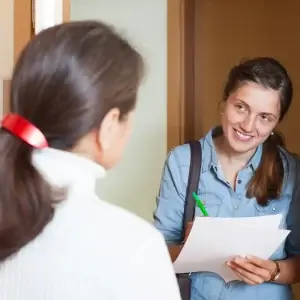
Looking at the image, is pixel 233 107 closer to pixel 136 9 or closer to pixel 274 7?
pixel 136 9

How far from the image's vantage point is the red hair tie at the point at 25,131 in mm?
762

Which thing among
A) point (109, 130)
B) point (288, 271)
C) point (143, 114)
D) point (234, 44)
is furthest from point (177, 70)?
point (109, 130)

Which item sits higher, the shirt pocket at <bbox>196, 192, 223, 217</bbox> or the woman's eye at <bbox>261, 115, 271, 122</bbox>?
the woman's eye at <bbox>261, 115, 271, 122</bbox>

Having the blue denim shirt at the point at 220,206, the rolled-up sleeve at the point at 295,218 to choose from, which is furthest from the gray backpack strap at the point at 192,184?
the rolled-up sleeve at the point at 295,218

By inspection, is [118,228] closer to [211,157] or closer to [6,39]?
[6,39]

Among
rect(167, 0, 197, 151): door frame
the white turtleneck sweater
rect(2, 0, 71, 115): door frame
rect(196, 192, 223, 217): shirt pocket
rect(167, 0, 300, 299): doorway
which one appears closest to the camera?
the white turtleneck sweater

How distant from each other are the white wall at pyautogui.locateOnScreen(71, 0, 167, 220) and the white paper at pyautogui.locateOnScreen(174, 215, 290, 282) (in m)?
0.90

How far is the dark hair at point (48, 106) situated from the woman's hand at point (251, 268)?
76 centimetres

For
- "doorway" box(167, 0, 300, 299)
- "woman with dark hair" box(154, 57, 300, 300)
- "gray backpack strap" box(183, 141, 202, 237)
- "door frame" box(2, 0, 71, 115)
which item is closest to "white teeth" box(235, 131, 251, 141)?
"woman with dark hair" box(154, 57, 300, 300)

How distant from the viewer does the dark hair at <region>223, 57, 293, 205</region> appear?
5.02 feet

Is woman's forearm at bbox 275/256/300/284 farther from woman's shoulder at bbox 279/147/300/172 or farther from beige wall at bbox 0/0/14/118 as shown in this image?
beige wall at bbox 0/0/14/118

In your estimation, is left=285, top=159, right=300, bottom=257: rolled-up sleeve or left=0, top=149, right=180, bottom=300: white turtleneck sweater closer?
left=0, top=149, right=180, bottom=300: white turtleneck sweater

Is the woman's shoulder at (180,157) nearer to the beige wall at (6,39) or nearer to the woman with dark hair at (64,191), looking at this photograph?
the beige wall at (6,39)

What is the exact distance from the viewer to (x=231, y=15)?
251 cm
